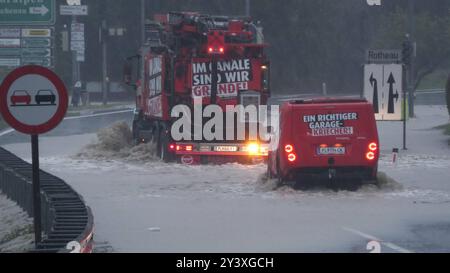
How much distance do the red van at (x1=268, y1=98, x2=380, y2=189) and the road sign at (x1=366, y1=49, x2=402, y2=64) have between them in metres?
9.17

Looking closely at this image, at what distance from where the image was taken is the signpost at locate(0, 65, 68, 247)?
10938 mm

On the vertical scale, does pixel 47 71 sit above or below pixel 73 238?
above

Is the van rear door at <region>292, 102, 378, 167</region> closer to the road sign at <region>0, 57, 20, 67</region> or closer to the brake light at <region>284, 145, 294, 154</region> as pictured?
the brake light at <region>284, 145, 294, 154</region>

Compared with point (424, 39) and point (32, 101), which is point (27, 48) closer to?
point (32, 101)

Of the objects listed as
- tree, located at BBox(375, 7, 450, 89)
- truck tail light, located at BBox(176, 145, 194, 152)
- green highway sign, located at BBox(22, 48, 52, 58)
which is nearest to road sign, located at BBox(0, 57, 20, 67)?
green highway sign, located at BBox(22, 48, 52, 58)

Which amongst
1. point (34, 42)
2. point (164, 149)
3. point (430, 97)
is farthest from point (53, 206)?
point (430, 97)

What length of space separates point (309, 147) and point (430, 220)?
378cm

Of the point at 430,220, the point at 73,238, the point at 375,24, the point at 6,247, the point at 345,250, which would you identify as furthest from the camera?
the point at 375,24

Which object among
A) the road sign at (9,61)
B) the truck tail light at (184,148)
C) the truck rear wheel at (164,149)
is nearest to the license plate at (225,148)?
the truck tail light at (184,148)

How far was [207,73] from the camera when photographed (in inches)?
1015

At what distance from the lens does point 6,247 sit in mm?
14281

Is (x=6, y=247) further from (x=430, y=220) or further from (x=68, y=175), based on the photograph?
(x=68, y=175)
